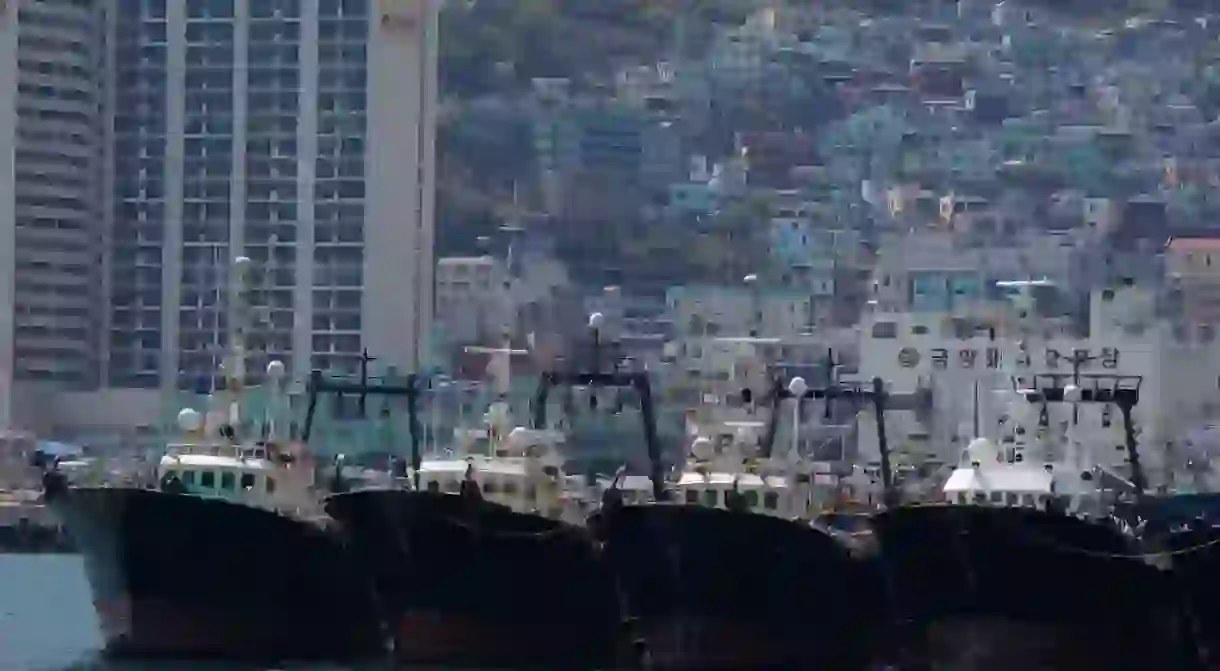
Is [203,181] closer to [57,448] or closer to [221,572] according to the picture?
[57,448]

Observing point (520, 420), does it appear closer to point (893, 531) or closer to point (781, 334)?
point (781, 334)

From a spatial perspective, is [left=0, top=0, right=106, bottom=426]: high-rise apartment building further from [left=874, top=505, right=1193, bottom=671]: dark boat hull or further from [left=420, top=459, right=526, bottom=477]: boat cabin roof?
[left=874, top=505, right=1193, bottom=671]: dark boat hull

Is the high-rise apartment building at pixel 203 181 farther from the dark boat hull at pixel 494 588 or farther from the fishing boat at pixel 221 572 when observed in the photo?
the dark boat hull at pixel 494 588

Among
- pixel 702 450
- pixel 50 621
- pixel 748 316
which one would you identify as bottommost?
pixel 50 621

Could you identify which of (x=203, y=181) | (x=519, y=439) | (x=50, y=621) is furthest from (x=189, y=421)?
(x=203, y=181)

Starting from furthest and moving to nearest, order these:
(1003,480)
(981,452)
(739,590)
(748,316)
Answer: (748,316) < (981,452) < (1003,480) < (739,590)

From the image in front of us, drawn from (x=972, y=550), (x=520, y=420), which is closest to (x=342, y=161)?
(x=520, y=420)

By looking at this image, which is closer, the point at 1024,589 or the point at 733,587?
the point at 1024,589

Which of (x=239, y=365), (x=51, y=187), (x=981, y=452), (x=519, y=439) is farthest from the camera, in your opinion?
(x=51, y=187)

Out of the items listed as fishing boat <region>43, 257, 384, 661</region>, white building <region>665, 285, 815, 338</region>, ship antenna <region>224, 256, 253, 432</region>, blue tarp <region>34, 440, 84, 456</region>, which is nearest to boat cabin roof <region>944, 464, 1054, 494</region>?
fishing boat <region>43, 257, 384, 661</region>
